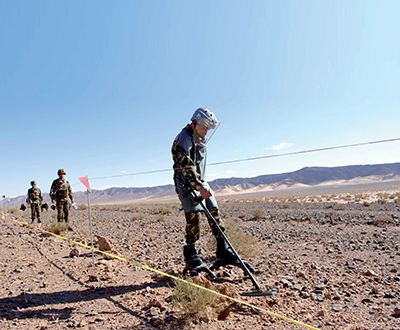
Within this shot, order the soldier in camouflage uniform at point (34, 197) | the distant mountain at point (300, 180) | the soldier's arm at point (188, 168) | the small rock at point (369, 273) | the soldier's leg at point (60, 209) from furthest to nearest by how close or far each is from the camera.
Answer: the distant mountain at point (300, 180)
the soldier in camouflage uniform at point (34, 197)
the soldier's leg at point (60, 209)
the small rock at point (369, 273)
the soldier's arm at point (188, 168)

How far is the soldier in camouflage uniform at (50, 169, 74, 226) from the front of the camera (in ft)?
33.6

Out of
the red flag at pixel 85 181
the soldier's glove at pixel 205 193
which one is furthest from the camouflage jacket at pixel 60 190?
the soldier's glove at pixel 205 193

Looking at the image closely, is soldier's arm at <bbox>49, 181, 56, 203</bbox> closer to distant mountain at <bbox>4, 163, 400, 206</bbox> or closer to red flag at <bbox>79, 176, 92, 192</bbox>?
red flag at <bbox>79, 176, 92, 192</bbox>

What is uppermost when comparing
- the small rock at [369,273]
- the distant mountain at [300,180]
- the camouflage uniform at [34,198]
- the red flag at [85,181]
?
the red flag at [85,181]

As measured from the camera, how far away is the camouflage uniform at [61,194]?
10.2m

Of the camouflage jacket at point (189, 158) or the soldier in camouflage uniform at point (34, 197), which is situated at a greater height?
the camouflage jacket at point (189, 158)

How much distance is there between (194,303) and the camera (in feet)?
9.46

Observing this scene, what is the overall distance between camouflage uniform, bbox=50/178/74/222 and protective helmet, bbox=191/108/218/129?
320 inches

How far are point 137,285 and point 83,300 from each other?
79cm

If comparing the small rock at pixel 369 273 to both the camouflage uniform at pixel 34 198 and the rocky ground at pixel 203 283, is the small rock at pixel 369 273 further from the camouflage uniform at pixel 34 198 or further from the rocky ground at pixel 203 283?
the camouflage uniform at pixel 34 198

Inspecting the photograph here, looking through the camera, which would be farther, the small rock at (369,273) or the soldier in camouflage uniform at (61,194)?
the soldier in camouflage uniform at (61,194)

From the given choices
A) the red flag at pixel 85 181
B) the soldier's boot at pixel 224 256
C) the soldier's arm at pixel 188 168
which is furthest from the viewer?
the red flag at pixel 85 181

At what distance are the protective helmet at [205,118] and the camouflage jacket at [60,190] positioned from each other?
26.6 feet

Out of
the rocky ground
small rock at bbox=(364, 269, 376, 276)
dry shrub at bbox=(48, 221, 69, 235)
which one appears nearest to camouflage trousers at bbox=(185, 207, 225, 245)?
the rocky ground
